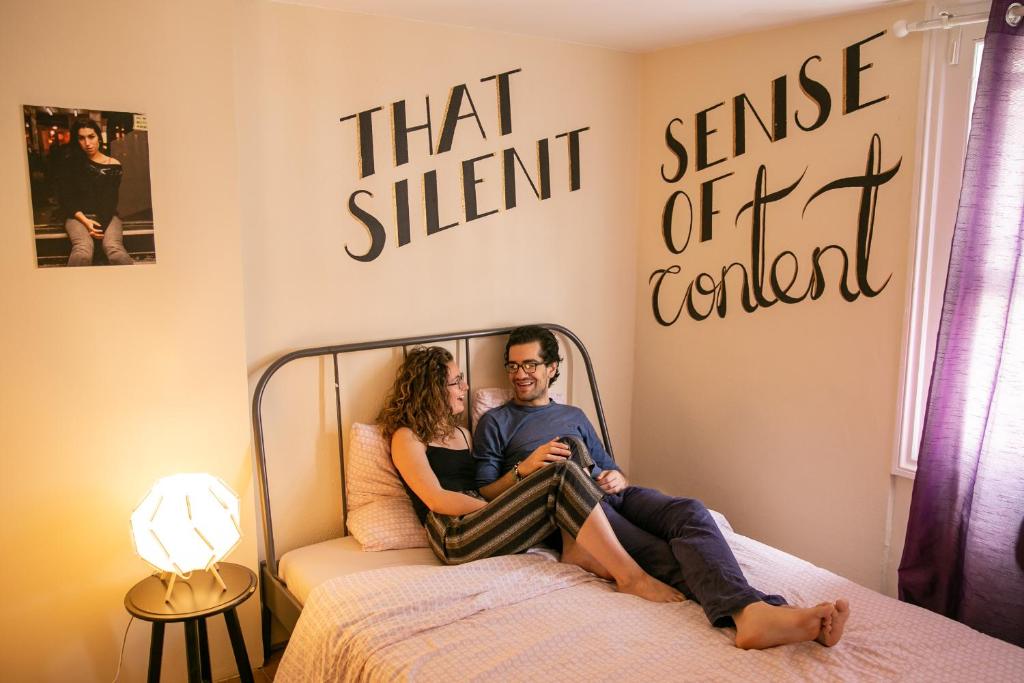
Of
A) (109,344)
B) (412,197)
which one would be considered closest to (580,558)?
(412,197)

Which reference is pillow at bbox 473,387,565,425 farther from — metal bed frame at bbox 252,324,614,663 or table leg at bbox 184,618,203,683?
table leg at bbox 184,618,203,683

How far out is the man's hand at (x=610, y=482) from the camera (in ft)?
9.45

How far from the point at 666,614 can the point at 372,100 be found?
194 centimetres

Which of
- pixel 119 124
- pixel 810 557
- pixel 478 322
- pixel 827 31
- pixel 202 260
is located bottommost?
pixel 810 557

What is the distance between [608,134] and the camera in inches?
138

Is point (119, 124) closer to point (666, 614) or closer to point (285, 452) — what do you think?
point (285, 452)

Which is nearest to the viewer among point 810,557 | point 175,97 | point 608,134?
point 175,97

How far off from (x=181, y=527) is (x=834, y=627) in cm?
174

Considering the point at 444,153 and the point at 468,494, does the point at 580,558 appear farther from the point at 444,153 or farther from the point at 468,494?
the point at 444,153

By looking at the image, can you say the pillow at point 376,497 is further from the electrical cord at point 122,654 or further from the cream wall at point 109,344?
the electrical cord at point 122,654

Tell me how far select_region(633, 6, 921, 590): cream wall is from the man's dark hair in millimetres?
684

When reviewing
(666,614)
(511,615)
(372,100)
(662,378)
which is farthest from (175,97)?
(662,378)

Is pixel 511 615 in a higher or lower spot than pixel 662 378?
lower

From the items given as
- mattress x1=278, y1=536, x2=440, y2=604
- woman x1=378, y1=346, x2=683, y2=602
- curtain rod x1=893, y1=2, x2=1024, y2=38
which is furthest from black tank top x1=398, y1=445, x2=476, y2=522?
curtain rod x1=893, y1=2, x2=1024, y2=38
